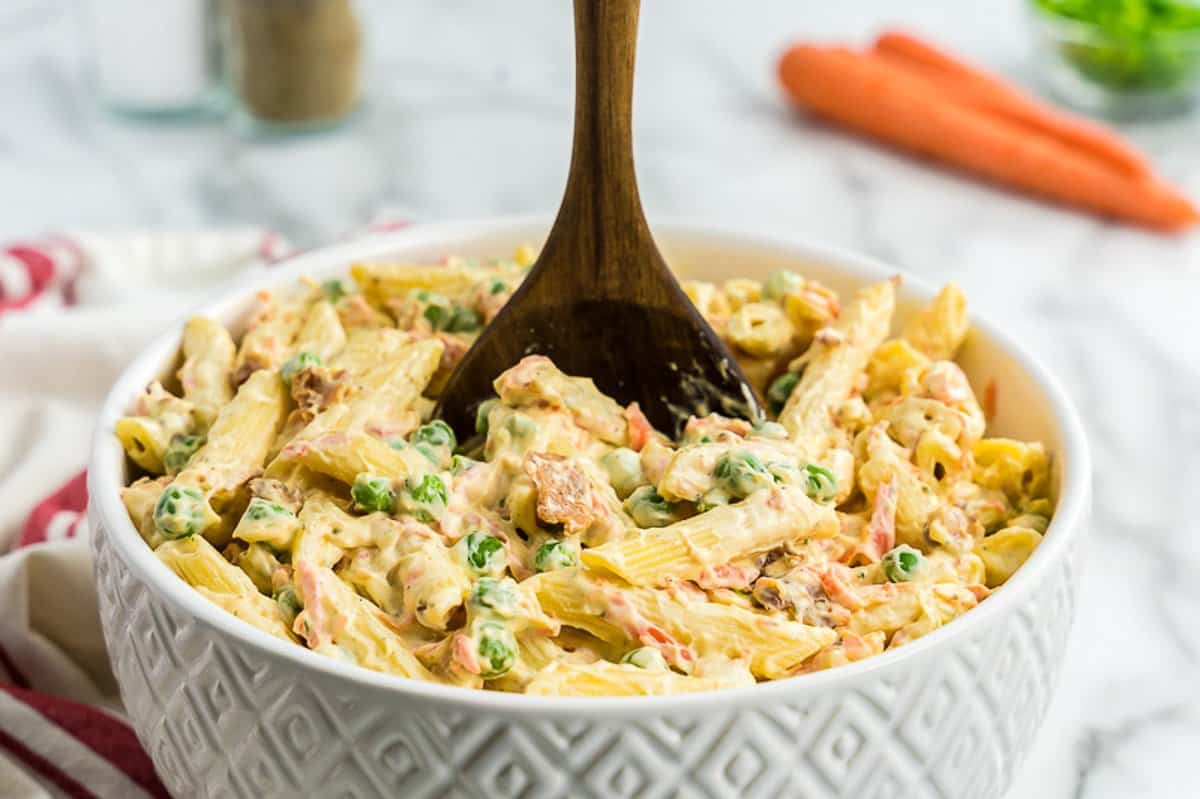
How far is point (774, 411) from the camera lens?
1.66 metres

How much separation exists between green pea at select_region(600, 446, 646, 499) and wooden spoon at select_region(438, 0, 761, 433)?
135mm

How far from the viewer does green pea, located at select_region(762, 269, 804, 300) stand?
173 cm

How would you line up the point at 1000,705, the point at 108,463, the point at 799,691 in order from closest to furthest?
the point at 799,691, the point at 1000,705, the point at 108,463

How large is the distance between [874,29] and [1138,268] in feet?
3.73

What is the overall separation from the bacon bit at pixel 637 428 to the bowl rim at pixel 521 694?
1.20ft

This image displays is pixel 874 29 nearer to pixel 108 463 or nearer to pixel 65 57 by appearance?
pixel 65 57

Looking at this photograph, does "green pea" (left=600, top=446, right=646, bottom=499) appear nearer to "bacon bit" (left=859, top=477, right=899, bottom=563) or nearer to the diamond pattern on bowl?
"bacon bit" (left=859, top=477, right=899, bottom=563)

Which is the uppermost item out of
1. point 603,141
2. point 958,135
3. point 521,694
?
point 603,141

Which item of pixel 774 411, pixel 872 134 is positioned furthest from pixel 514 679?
pixel 872 134

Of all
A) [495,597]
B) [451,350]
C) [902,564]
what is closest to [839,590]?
[902,564]

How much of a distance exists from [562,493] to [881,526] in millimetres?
278

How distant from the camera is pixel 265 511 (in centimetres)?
138

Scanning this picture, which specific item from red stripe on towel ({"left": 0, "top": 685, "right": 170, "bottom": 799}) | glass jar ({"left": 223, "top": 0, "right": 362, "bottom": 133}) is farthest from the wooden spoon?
glass jar ({"left": 223, "top": 0, "right": 362, "bottom": 133})

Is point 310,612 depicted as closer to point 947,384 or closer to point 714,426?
point 714,426
